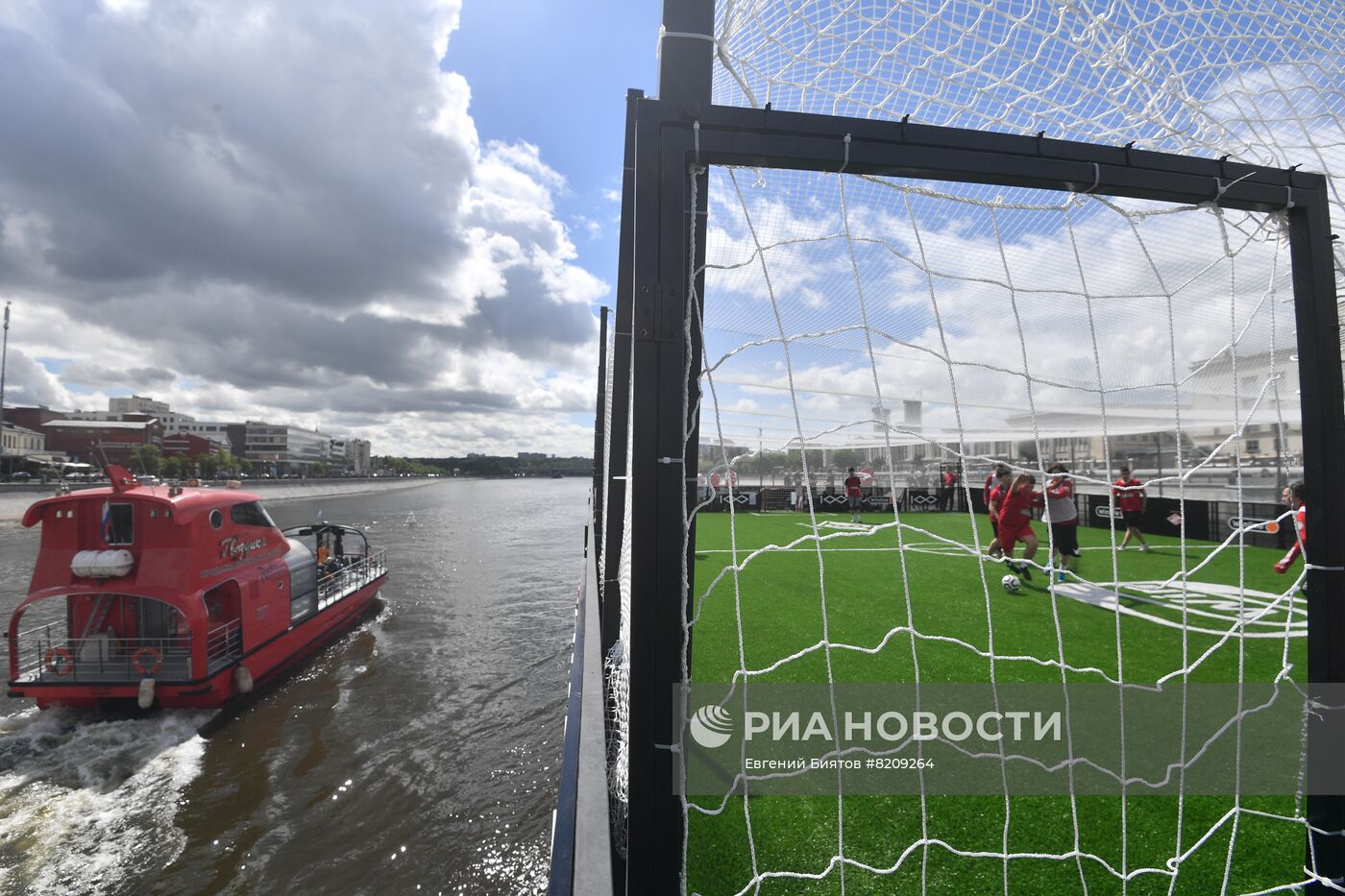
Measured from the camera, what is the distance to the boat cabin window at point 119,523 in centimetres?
621

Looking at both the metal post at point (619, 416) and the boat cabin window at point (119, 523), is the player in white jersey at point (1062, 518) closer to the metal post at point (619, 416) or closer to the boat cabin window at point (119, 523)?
the metal post at point (619, 416)

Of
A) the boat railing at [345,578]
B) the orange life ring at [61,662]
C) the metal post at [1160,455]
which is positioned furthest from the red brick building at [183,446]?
the metal post at [1160,455]

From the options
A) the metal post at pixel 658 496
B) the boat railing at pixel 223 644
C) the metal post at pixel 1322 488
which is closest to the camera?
the metal post at pixel 658 496

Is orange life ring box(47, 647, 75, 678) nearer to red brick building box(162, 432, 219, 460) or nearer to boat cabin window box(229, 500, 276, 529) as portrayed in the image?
boat cabin window box(229, 500, 276, 529)

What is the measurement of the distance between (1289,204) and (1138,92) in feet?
4.80

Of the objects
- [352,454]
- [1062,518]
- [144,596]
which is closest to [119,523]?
[144,596]

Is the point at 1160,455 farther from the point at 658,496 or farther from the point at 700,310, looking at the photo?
the point at 658,496

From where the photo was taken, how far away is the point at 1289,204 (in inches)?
59.6

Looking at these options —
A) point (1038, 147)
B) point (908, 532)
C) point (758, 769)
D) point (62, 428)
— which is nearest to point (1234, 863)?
point (758, 769)

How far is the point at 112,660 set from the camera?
6.27 metres

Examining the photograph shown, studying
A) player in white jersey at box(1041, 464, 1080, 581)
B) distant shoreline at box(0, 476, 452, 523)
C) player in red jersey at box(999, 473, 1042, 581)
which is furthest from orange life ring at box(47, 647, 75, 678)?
player in white jersey at box(1041, 464, 1080, 581)

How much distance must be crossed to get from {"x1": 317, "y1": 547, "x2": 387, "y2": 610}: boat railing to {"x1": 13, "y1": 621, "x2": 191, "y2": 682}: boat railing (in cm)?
279

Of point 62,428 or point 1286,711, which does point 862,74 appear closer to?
point 1286,711

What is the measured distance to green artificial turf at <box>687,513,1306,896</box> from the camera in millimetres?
2102
